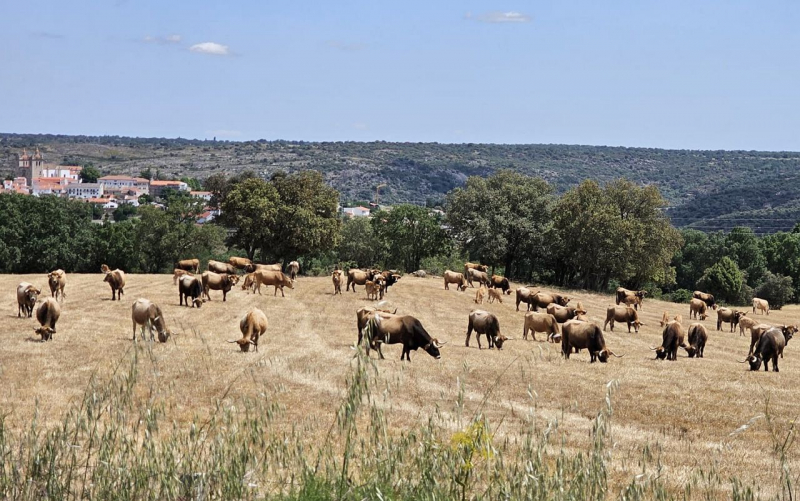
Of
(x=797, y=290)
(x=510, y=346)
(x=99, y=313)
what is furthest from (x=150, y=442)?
(x=797, y=290)

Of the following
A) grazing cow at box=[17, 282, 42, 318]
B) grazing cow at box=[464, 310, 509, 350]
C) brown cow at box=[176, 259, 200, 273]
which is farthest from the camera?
brown cow at box=[176, 259, 200, 273]

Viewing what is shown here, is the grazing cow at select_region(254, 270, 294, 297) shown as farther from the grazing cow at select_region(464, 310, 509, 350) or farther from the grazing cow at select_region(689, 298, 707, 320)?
the grazing cow at select_region(689, 298, 707, 320)

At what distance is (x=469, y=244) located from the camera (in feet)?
232

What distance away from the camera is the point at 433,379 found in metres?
19.9

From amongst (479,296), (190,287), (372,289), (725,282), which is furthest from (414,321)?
(725,282)

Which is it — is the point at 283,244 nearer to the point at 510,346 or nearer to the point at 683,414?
the point at 510,346

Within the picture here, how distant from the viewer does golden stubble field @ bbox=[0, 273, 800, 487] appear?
13531 millimetres

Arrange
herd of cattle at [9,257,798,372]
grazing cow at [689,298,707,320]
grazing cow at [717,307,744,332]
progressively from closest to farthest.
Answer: herd of cattle at [9,257,798,372] → grazing cow at [717,307,744,332] → grazing cow at [689,298,707,320]

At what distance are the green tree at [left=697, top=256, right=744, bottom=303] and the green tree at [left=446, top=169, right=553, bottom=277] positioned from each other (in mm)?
18868

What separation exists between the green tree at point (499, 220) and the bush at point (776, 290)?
24.2 metres

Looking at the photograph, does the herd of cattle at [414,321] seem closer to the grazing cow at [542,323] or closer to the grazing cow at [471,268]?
the grazing cow at [542,323]

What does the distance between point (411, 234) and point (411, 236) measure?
0.63ft

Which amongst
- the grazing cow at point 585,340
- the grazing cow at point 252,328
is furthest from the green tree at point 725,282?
the grazing cow at point 252,328

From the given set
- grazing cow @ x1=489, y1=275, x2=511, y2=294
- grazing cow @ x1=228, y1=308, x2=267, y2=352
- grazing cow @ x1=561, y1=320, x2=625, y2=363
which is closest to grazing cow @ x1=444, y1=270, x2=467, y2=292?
grazing cow @ x1=489, y1=275, x2=511, y2=294
